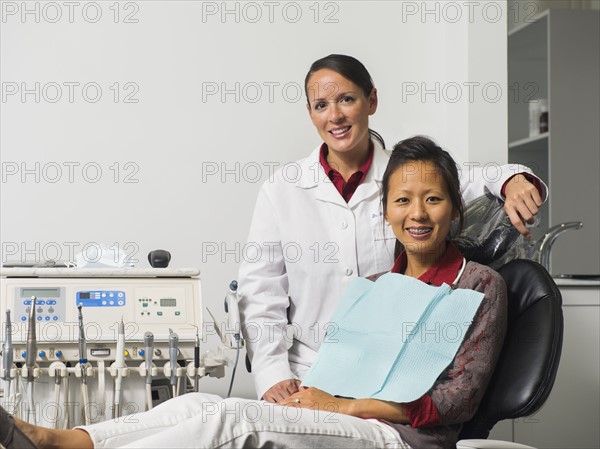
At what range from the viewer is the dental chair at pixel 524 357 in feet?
4.93

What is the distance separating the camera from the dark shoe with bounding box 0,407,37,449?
1.30 m

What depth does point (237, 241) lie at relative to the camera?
2.72 metres

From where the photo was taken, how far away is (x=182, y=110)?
2.68m

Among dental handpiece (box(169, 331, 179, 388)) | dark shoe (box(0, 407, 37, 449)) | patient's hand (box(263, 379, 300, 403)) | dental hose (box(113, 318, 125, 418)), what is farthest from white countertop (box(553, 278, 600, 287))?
dark shoe (box(0, 407, 37, 449))

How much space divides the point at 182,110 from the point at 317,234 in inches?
34.8

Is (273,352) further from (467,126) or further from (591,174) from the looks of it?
(591,174)

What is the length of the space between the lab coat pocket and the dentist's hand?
1.12 ft

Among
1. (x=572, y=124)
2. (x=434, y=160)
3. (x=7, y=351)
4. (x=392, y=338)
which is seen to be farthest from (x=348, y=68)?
(x=572, y=124)

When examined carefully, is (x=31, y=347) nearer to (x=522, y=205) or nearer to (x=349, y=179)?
(x=349, y=179)

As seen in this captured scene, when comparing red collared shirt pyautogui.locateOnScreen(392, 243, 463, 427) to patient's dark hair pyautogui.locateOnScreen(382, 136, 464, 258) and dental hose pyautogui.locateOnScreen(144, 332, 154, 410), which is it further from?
dental hose pyautogui.locateOnScreen(144, 332, 154, 410)

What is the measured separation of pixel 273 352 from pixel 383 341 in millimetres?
390

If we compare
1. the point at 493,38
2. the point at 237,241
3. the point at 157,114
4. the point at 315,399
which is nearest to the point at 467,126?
the point at 493,38

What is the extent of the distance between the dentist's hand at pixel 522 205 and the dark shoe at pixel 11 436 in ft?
3.38

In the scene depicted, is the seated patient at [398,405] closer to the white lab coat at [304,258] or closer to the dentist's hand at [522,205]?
the dentist's hand at [522,205]
